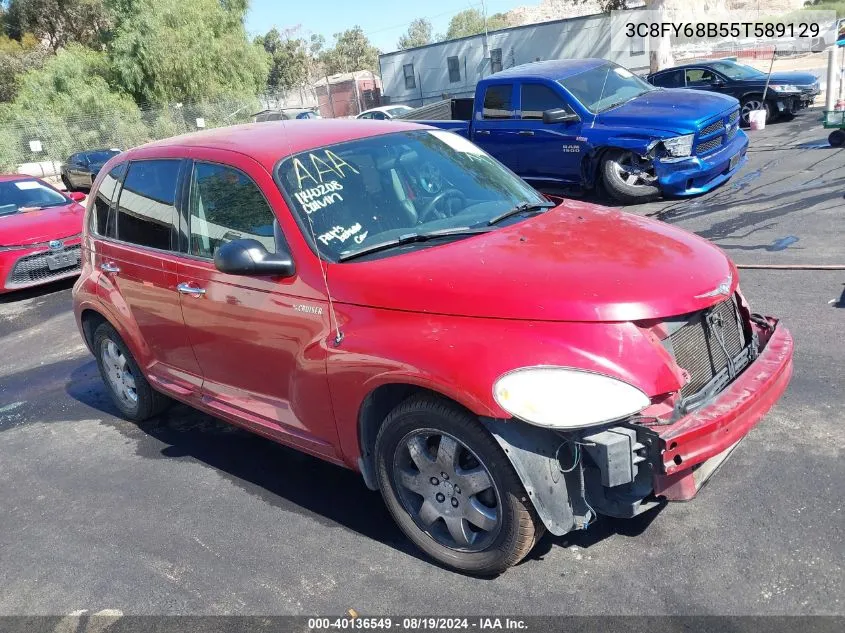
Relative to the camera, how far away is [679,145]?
9.28 m

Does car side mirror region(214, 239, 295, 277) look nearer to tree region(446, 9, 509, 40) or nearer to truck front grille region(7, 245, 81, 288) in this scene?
truck front grille region(7, 245, 81, 288)

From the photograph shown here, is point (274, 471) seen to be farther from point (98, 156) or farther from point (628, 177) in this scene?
point (98, 156)

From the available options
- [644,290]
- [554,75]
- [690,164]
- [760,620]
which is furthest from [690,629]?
[554,75]

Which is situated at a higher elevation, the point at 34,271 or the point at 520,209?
the point at 520,209

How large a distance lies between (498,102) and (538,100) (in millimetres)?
688

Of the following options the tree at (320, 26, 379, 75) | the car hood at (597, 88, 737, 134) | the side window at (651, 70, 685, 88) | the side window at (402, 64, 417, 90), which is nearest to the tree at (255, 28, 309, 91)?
the tree at (320, 26, 379, 75)

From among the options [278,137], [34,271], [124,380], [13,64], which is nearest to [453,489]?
[278,137]

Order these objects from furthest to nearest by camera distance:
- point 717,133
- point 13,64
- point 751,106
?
1. point 13,64
2. point 751,106
3. point 717,133

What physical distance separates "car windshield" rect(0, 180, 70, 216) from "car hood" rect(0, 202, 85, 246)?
313 mm

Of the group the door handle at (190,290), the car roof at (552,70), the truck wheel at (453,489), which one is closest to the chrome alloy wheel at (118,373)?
the door handle at (190,290)

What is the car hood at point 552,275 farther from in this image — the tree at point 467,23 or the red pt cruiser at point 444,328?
the tree at point 467,23

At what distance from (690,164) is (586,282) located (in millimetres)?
7132

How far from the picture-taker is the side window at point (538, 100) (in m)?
10.4

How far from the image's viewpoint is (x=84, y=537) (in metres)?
3.99
